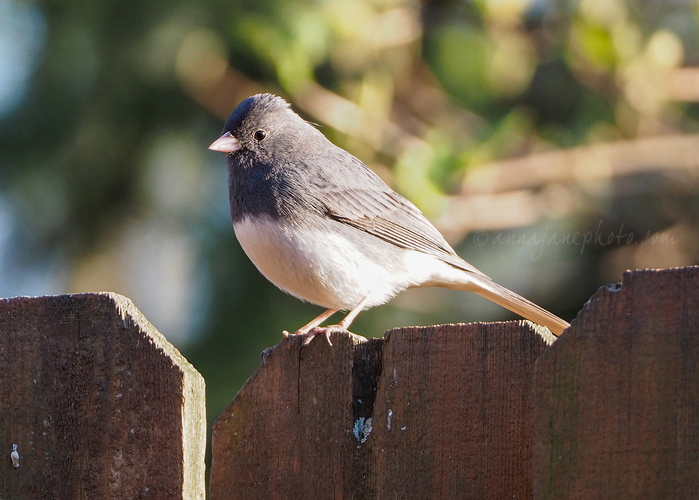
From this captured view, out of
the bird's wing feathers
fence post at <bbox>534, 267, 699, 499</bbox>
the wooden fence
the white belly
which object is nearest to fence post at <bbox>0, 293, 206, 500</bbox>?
the wooden fence

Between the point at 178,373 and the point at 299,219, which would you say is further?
the point at 299,219

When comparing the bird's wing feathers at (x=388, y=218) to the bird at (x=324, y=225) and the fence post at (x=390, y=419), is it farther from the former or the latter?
the fence post at (x=390, y=419)

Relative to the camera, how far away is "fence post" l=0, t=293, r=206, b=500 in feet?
5.16

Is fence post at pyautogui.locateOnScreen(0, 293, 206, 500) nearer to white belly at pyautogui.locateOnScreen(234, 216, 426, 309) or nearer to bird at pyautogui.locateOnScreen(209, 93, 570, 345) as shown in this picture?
bird at pyautogui.locateOnScreen(209, 93, 570, 345)

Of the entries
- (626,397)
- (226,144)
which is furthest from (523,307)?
(626,397)

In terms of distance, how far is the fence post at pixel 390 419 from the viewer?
1428mm

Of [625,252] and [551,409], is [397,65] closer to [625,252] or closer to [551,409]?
[625,252]

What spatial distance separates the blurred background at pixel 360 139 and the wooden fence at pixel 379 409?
209cm

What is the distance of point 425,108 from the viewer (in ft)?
13.8

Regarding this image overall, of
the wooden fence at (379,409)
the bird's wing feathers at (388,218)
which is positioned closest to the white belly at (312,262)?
the bird's wing feathers at (388,218)

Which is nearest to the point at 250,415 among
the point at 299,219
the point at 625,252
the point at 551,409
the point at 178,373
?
the point at 178,373

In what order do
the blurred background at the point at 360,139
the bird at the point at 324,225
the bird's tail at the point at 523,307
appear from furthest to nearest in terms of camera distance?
the blurred background at the point at 360,139, the bird at the point at 324,225, the bird's tail at the point at 523,307

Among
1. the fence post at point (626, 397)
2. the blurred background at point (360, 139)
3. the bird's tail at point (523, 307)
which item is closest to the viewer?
the fence post at point (626, 397)

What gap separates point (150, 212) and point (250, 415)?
2771 mm
